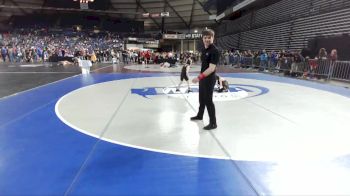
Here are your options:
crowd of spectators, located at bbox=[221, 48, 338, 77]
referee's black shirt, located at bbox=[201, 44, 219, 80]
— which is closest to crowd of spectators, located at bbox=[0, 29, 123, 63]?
crowd of spectators, located at bbox=[221, 48, 338, 77]

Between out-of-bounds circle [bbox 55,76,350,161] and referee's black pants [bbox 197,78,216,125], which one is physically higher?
referee's black pants [bbox 197,78,216,125]

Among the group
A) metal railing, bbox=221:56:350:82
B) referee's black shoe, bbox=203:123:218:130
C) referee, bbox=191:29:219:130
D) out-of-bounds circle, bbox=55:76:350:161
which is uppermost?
referee, bbox=191:29:219:130

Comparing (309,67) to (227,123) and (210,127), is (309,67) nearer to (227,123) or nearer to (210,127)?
(227,123)

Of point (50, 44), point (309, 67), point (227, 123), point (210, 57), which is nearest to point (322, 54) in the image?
point (309, 67)

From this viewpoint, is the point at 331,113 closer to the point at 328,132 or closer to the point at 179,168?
the point at 328,132

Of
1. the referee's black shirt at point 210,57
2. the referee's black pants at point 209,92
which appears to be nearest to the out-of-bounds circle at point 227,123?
the referee's black pants at point 209,92

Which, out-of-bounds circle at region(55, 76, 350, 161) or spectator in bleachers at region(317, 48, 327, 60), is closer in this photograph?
out-of-bounds circle at region(55, 76, 350, 161)

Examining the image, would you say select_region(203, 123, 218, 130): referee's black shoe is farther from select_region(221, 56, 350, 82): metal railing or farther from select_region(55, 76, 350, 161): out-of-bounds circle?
select_region(221, 56, 350, 82): metal railing

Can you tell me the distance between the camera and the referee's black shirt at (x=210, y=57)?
4.79 m

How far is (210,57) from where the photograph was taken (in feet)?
15.9

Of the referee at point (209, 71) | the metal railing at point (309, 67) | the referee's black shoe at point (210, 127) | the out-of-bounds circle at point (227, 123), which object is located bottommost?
the out-of-bounds circle at point (227, 123)

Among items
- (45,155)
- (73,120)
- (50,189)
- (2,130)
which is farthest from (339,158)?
(2,130)

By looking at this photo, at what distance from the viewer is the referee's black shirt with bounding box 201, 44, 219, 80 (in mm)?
4789

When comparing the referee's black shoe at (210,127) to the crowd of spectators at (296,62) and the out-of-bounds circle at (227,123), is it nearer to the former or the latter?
the out-of-bounds circle at (227,123)
